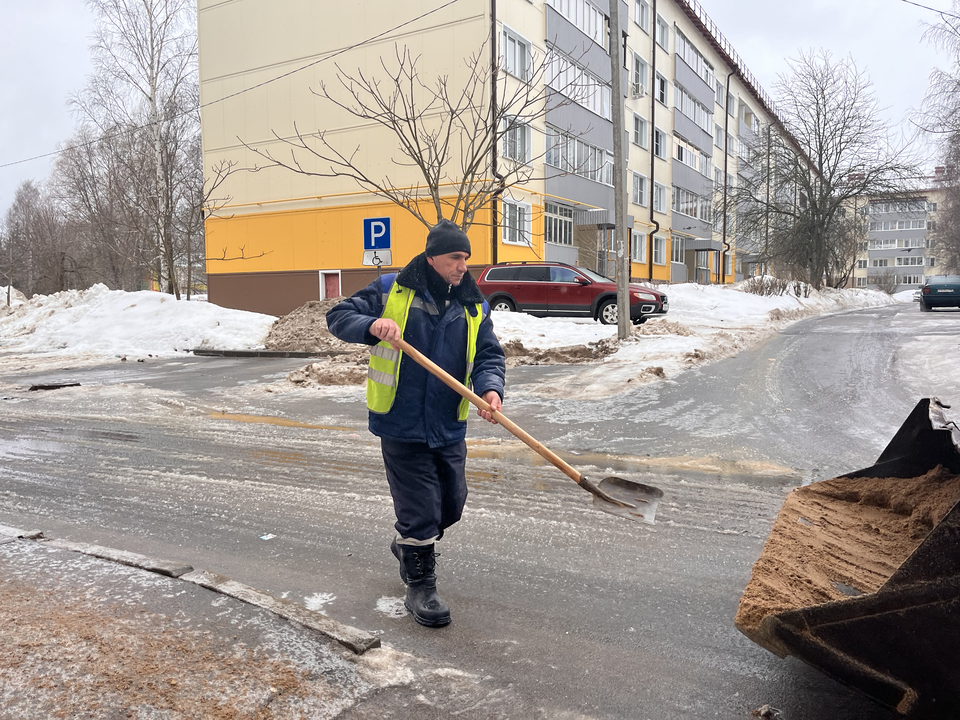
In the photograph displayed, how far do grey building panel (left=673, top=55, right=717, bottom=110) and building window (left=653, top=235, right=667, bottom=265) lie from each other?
861cm

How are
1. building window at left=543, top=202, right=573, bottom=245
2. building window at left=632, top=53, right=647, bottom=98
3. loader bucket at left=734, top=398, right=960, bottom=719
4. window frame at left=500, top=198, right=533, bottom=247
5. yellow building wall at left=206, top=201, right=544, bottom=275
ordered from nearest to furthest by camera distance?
1. loader bucket at left=734, top=398, right=960, bottom=719
2. window frame at left=500, top=198, right=533, bottom=247
3. yellow building wall at left=206, top=201, right=544, bottom=275
4. building window at left=543, top=202, right=573, bottom=245
5. building window at left=632, top=53, right=647, bottom=98

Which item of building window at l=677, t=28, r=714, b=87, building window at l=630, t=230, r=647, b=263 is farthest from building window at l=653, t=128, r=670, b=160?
building window at l=677, t=28, r=714, b=87

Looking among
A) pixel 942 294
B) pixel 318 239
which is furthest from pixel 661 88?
pixel 318 239

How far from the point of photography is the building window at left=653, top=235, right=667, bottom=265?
118 feet

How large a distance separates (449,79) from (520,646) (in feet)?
69.7

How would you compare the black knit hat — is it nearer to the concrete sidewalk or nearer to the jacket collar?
the jacket collar

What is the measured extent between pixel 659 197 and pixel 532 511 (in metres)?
34.2

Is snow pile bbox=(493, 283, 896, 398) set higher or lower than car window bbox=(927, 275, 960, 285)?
lower

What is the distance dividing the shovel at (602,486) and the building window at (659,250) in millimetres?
33591

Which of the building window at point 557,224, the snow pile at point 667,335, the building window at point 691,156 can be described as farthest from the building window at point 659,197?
the building window at point 557,224

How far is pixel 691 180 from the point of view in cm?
4034

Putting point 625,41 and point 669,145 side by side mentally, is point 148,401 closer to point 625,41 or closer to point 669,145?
point 625,41

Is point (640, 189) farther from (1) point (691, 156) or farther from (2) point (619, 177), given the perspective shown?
(2) point (619, 177)

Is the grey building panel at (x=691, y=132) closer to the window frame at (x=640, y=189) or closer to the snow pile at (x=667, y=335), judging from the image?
the window frame at (x=640, y=189)
